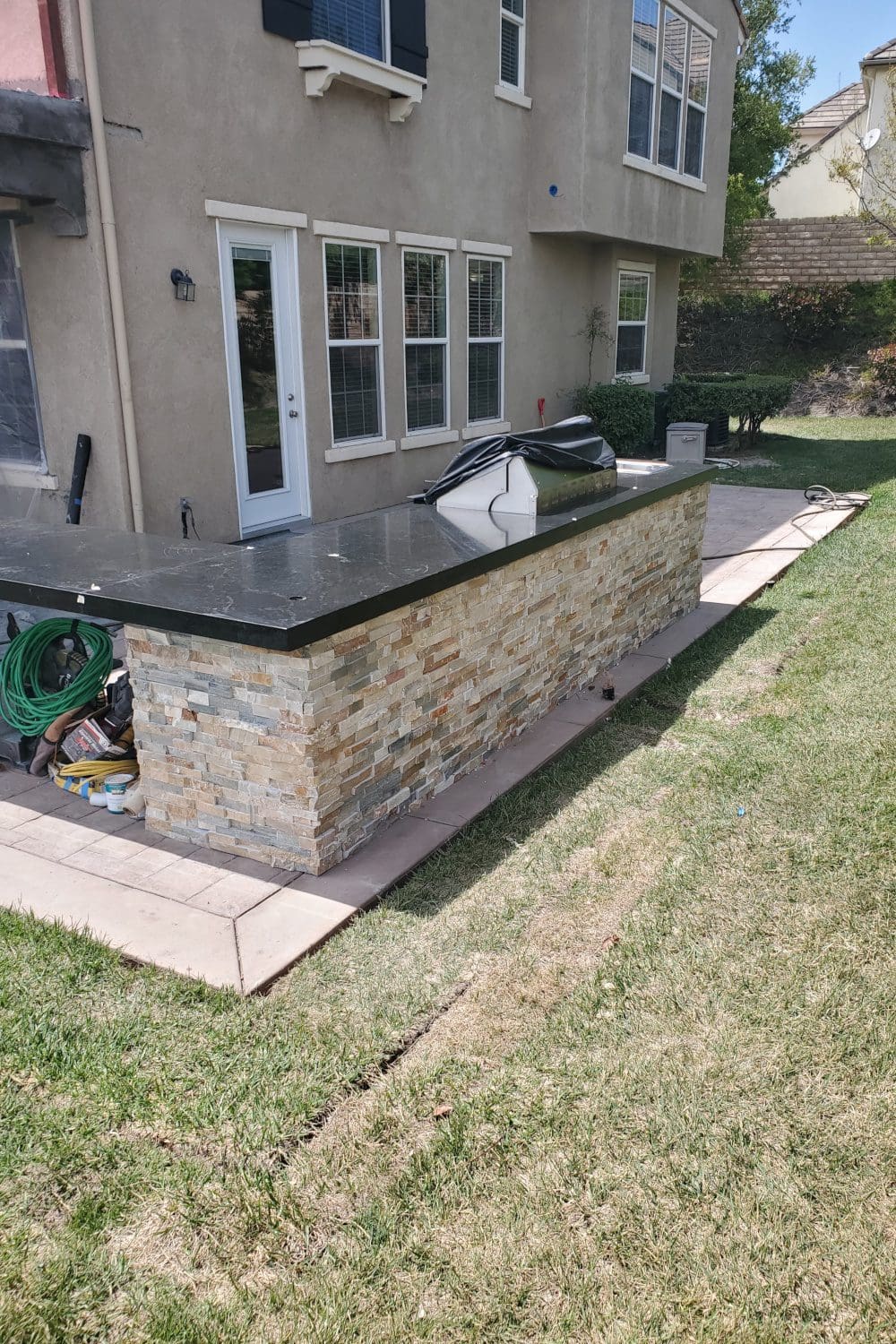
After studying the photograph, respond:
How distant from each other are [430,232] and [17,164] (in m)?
4.96

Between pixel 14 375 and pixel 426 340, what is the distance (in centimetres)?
440

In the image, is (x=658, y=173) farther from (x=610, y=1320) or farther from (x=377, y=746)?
(x=610, y=1320)

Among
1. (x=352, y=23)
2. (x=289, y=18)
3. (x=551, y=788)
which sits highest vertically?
(x=352, y=23)

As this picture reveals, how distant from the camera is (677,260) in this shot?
16891mm

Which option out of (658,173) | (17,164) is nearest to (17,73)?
(17,164)

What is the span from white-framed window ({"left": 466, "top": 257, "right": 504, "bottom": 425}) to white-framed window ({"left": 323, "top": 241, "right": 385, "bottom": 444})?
187 cm

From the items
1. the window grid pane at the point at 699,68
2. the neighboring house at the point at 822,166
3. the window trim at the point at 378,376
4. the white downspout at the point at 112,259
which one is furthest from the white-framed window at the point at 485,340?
the neighboring house at the point at 822,166

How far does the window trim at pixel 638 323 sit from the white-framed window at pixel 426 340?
4509 millimetres

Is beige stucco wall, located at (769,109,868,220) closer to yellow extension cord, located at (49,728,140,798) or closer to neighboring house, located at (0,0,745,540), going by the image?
neighboring house, located at (0,0,745,540)

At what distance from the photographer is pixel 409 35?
9.54 m

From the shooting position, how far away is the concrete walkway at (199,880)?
3.52 meters

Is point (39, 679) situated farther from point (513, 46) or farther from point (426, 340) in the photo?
point (513, 46)

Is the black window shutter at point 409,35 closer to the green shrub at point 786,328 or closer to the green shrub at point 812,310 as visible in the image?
the green shrub at point 786,328

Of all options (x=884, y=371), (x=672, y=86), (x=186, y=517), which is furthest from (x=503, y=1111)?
(x=884, y=371)
